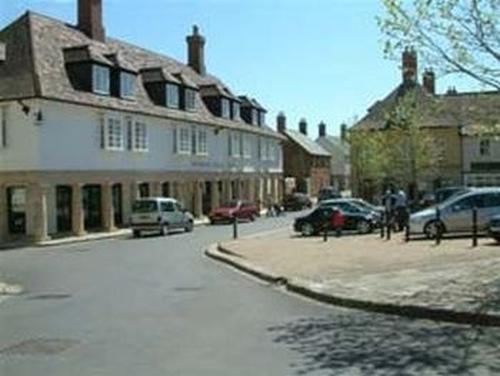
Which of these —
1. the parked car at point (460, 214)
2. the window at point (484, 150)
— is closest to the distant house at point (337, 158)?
the window at point (484, 150)

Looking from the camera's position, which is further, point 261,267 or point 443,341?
point 261,267

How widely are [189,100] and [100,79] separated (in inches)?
565

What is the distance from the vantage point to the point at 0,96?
4222cm

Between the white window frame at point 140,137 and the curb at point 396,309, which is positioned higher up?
the white window frame at point 140,137

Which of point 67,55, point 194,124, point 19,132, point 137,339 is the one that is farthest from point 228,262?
point 194,124

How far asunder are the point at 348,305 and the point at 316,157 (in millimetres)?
92988

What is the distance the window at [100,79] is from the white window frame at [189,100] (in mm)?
12587

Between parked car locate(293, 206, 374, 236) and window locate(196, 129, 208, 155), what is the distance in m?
23.6

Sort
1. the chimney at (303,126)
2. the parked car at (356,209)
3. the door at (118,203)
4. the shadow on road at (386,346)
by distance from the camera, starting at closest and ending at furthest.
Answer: the shadow on road at (386,346)
the parked car at (356,209)
the door at (118,203)
the chimney at (303,126)

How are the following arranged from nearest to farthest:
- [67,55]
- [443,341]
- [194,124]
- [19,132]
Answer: [443,341] < [19,132] < [67,55] < [194,124]

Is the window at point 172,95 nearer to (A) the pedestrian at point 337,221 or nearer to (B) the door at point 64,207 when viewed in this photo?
(B) the door at point 64,207

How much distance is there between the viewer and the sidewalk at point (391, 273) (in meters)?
14.4

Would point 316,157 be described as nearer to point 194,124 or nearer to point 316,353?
point 194,124

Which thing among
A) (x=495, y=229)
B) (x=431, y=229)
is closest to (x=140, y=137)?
(x=431, y=229)
